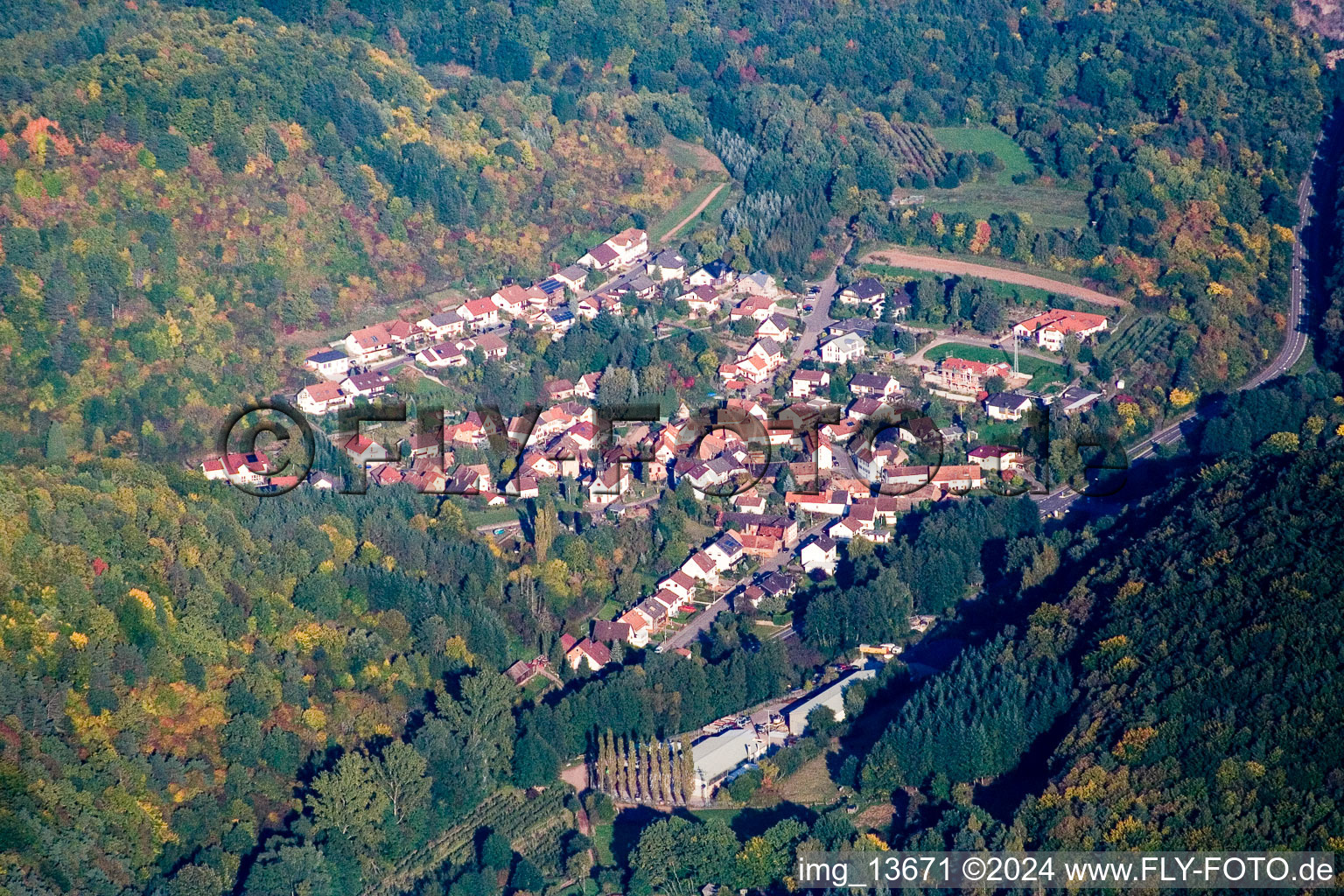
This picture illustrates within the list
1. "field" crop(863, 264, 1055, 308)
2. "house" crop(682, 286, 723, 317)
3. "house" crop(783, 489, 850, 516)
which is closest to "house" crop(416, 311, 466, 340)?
"house" crop(682, 286, 723, 317)

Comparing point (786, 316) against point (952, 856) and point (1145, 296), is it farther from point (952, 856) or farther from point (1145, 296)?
point (952, 856)

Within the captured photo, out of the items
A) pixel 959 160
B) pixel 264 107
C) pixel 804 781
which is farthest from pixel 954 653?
pixel 264 107

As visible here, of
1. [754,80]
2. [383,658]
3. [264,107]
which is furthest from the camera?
[754,80]

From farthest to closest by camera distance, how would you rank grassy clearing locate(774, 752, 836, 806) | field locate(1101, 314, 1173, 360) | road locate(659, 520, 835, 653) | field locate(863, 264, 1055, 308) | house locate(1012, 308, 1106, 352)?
field locate(863, 264, 1055, 308) → house locate(1012, 308, 1106, 352) → field locate(1101, 314, 1173, 360) → road locate(659, 520, 835, 653) → grassy clearing locate(774, 752, 836, 806)

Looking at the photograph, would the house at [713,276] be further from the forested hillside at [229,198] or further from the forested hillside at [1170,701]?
the forested hillside at [1170,701]

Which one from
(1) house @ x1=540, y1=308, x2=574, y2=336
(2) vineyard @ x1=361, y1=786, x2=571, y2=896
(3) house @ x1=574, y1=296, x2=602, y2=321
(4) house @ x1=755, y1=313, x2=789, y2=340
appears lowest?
(2) vineyard @ x1=361, y1=786, x2=571, y2=896

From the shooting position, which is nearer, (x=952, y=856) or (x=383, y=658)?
(x=952, y=856)

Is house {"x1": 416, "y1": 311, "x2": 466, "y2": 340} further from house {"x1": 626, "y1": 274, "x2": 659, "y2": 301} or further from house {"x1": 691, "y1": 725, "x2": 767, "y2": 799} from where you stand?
house {"x1": 691, "y1": 725, "x2": 767, "y2": 799}

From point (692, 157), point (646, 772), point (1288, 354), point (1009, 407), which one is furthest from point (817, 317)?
point (646, 772)
